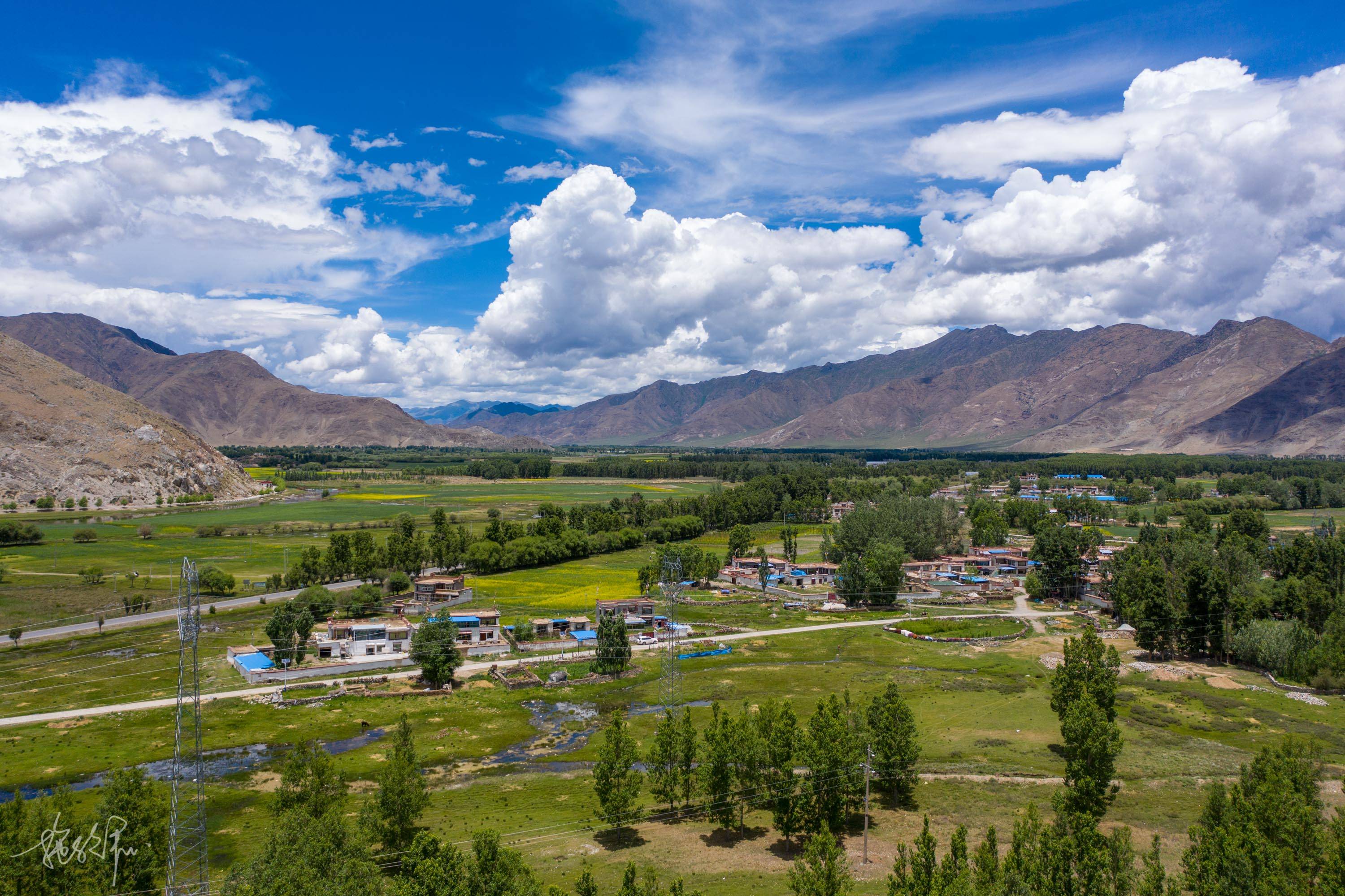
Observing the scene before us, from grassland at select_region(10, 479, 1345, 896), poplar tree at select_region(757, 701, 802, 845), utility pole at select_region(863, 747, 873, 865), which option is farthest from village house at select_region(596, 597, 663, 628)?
utility pole at select_region(863, 747, 873, 865)

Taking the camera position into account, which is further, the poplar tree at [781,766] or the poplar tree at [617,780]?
the poplar tree at [617,780]

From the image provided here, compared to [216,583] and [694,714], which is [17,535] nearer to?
[216,583]

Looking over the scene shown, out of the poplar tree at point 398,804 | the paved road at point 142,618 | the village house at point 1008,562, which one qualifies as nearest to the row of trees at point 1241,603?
the village house at point 1008,562

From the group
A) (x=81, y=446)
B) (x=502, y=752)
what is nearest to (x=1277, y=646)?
(x=502, y=752)

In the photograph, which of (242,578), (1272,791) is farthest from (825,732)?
(242,578)

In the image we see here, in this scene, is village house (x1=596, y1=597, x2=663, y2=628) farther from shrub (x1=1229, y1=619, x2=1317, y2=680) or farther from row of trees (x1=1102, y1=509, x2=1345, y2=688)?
shrub (x1=1229, y1=619, x2=1317, y2=680)

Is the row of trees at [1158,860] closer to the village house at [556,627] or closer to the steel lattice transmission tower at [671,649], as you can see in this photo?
the steel lattice transmission tower at [671,649]
